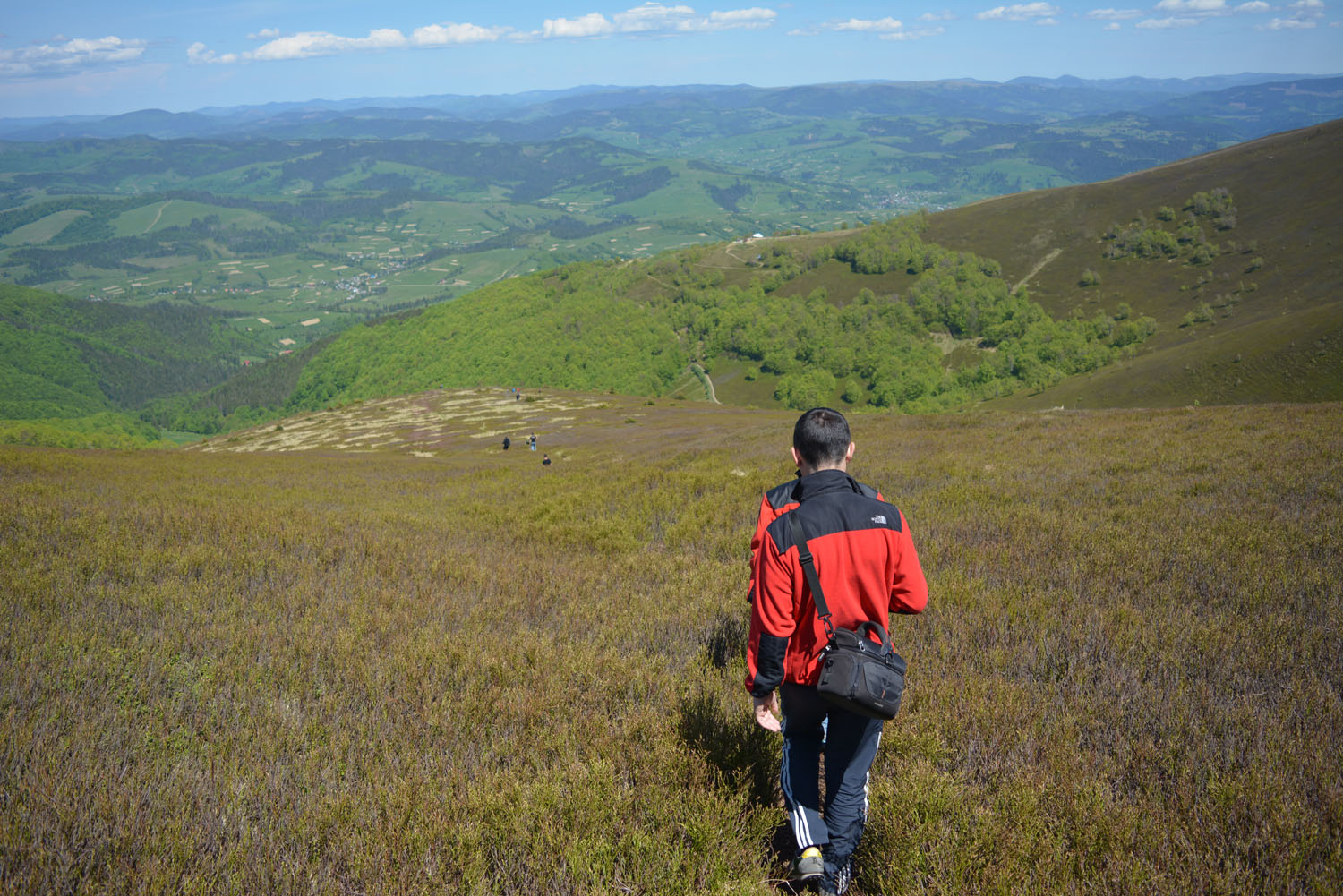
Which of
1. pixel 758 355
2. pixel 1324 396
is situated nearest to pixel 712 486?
pixel 1324 396

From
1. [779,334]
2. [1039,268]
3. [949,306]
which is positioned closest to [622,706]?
[779,334]

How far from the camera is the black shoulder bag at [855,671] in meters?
3.04

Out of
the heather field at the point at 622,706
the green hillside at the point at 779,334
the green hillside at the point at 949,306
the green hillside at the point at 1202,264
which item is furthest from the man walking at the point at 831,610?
the green hillside at the point at 779,334

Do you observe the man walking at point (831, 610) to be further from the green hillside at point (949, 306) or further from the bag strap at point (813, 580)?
the green hillside at point (949, 306)

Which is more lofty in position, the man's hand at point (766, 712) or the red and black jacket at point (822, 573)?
the red and black jacket at point (822, 573)

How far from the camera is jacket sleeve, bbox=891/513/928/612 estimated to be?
11.3 feet

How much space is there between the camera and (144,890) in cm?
286

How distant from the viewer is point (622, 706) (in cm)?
489

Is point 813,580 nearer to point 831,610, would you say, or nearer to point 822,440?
point 831,610

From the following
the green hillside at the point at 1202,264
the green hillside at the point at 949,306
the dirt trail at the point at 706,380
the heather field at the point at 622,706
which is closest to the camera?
the heather field at the point at 622,706

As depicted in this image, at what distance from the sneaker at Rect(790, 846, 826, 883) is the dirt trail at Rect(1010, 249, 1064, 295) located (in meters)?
159

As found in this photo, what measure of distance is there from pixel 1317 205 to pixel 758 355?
106053mm

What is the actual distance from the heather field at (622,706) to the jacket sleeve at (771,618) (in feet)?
3.03

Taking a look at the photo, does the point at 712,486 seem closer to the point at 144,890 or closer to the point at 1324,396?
the point at 144,890
